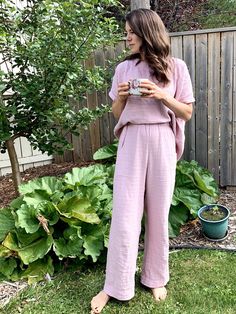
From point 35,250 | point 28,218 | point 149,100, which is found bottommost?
point 35,250

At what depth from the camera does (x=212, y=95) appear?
4.00 metres

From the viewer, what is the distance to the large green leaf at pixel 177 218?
3.38 meters

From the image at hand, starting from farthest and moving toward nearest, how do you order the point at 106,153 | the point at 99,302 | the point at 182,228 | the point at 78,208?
1. the point at 106,153
2. the point at 182,228
3. the point at 78,208
4. the point at 99,302

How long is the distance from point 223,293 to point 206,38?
7.89 ft

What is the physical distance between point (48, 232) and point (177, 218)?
117 centimetres

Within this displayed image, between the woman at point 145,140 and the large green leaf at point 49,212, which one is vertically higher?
the woman at point 145,140

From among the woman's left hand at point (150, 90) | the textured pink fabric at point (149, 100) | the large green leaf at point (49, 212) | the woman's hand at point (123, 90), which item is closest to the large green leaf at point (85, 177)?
the large green leaf at point (49, 212)

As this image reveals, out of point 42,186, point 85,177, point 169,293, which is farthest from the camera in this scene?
point 85,177

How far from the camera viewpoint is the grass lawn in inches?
98.9

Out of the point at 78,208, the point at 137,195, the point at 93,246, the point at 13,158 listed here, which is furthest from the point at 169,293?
the point at 13,158

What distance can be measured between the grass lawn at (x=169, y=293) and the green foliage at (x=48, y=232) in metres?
0.15

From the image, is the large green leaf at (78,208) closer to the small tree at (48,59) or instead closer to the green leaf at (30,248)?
the green leaf at (30,248)

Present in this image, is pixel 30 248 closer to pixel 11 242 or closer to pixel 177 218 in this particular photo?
pixel 11 242

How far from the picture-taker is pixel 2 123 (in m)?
3.48
